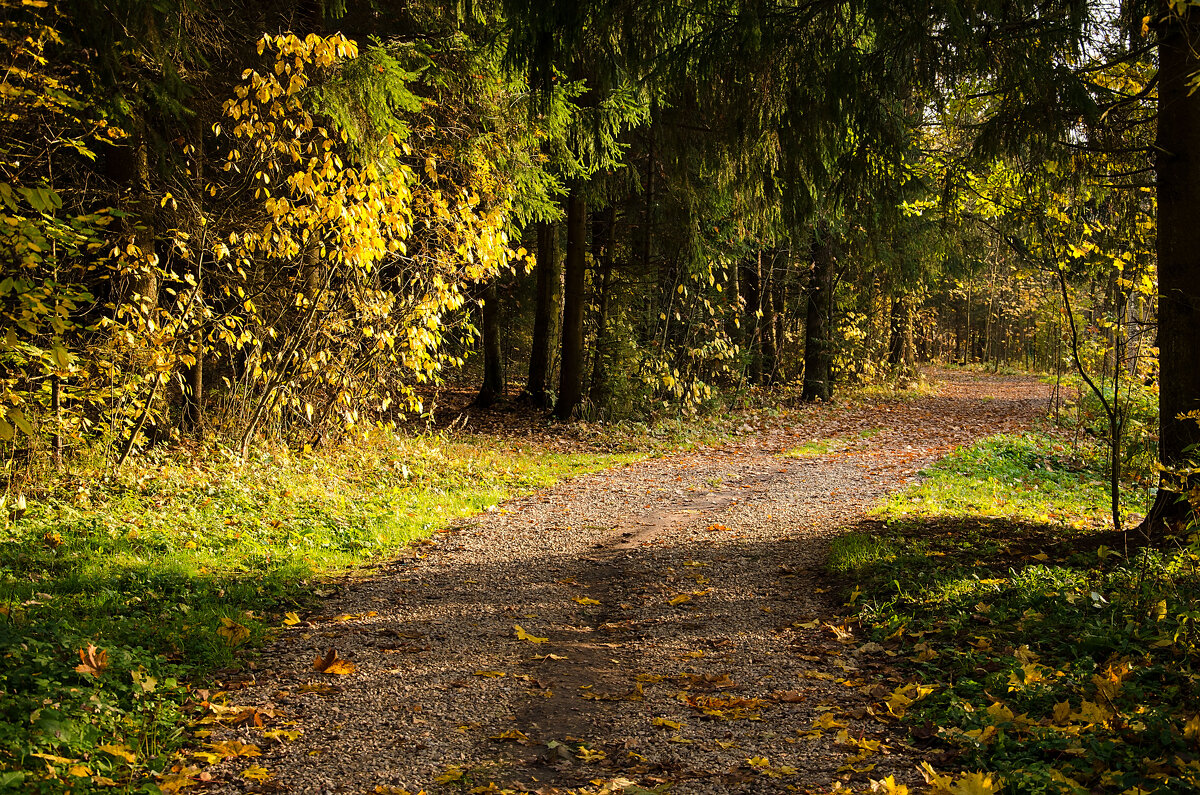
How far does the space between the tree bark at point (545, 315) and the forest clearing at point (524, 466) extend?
3251 millimetres

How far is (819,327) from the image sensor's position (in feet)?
68.4

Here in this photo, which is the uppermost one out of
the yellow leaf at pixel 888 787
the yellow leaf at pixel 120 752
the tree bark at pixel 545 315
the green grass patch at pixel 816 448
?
the tree bark at pixel 545 315

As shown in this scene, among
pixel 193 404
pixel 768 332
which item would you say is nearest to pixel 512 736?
pixel 193 404

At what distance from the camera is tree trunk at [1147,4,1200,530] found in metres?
5.75

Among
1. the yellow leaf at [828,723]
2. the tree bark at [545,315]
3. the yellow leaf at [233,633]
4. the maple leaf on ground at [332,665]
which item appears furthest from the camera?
the tree bark at [545,315]

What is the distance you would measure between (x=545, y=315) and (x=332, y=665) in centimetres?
1324

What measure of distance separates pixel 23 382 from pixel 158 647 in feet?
14.6

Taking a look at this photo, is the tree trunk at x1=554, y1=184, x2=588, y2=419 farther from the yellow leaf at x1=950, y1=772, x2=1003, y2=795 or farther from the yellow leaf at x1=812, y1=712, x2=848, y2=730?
the yellow leaf at x1=950, y1=772, x2=1003, y2=795

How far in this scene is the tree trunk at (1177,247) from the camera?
18.9ft

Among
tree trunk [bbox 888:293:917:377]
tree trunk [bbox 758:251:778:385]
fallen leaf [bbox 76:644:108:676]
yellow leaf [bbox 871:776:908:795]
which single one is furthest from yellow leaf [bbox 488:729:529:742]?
tree trunk [bbox 888:293:917:377]

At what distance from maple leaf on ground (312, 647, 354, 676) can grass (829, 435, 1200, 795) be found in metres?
3.00

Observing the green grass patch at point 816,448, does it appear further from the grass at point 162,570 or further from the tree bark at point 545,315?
the tree bark at point 545,315

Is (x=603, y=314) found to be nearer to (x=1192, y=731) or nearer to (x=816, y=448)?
(x=816, y=448)

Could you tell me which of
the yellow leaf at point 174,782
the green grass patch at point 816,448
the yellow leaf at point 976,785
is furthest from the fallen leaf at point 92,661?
the green grass patch at point 816,448
